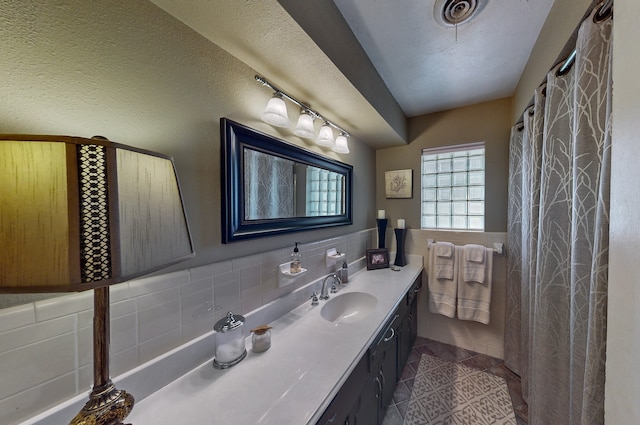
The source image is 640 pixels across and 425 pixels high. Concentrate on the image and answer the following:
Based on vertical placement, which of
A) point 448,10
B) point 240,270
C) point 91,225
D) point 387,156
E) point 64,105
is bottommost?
point 240,270

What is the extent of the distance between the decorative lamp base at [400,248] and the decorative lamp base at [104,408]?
211cm

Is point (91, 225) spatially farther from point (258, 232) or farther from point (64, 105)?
point (258, 232)

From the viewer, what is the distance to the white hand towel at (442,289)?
2.03 meters

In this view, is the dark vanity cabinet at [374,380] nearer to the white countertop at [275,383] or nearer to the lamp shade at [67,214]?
the white countertop at [275,383]

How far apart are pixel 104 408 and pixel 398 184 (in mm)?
2394

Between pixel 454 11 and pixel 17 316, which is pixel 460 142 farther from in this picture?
pixel 17 316

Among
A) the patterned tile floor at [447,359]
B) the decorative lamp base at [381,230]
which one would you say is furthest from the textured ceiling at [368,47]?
the patterned tile floor at [447,359]

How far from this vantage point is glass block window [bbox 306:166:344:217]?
1.50m

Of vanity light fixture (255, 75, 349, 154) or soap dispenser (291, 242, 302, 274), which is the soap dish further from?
vanity light fixture (255, 75, 349, 154)

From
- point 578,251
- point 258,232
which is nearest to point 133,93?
point 258,232

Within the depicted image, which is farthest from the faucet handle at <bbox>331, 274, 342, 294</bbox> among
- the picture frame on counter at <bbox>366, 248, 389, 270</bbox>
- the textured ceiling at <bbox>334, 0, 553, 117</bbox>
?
the textured ceiling at <bbox>334, 0, 553, 117</bbox>

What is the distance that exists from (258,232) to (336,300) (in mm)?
778

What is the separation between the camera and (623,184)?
0.36m

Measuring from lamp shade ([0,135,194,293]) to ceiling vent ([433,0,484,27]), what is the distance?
1434 millimetres
